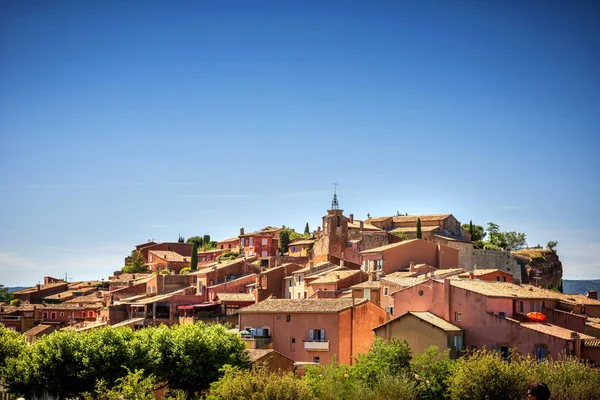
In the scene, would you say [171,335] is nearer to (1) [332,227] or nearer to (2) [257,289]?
(2) [257,289]

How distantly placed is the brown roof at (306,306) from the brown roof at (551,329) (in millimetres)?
11614

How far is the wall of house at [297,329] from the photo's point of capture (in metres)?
53.5

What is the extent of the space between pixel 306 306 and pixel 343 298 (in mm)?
3473

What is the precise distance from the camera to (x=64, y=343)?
163 ft

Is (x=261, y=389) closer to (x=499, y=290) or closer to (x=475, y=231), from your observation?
(x=499, y=290)

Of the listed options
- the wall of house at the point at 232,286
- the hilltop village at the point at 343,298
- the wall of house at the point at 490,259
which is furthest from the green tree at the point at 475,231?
the wall of house at the point at 232,286

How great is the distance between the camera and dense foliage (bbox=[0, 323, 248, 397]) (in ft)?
160

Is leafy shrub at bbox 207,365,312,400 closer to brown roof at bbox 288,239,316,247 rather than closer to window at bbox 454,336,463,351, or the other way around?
window at bbox 454,336,463,351

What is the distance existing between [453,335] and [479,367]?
7415 mm

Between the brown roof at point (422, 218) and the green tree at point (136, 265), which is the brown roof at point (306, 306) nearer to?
the brown roof at point (422, 218)

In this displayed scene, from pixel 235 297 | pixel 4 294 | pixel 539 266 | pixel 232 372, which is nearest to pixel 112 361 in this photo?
pixel 232 372

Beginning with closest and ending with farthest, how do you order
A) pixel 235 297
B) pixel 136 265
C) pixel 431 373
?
1. pixel 431 373
2. pixel 235 297
3. pixel 136 265

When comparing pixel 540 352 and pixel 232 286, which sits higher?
pixel 232 286

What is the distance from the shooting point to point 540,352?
45.8 metres
